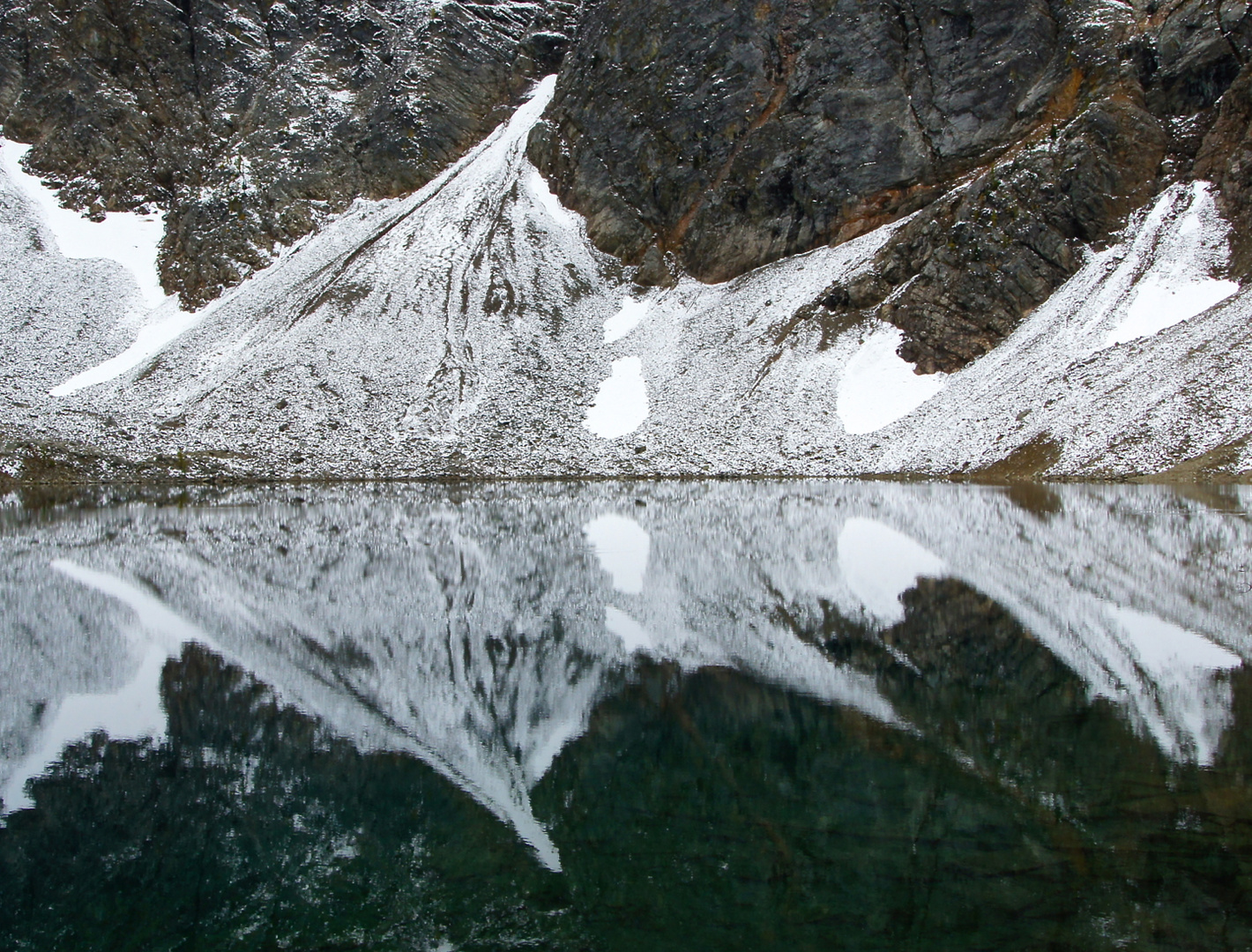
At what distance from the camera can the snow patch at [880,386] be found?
4722cm

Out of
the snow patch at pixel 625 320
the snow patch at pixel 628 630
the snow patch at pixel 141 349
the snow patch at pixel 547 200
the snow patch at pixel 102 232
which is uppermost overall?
the snow patch at pixel 628 630

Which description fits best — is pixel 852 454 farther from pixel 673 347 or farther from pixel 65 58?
pixel 65 58

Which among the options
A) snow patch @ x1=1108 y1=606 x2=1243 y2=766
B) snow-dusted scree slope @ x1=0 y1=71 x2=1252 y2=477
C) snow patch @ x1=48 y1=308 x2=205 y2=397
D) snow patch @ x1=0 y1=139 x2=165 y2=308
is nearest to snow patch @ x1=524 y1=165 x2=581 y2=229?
snow-dusted scree slope @ x1=0 y1=71 x2=1252 y2=477

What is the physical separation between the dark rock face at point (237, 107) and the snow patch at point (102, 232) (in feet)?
4.04

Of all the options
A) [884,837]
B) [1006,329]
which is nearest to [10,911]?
[884,837]

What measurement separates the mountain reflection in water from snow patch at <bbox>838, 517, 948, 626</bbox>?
0.12 metres

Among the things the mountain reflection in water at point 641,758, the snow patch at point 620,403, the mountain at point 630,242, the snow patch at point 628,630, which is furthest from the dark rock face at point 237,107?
the snow patch at point 628,630

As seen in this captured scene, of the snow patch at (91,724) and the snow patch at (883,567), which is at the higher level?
the snow patch at (883,567)

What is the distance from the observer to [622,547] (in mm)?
20547

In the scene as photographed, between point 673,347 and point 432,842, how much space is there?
182 feet

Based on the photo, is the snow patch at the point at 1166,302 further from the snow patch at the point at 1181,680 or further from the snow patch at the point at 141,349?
the snow patch at the point at 141,349

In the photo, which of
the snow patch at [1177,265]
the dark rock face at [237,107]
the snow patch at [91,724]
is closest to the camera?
the snow patch at [91,724]

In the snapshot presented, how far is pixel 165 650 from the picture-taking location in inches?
463

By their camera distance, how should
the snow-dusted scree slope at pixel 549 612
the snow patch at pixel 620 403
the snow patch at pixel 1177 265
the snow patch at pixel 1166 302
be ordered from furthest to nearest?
1. the snow patch at pixel 620 403
2. the snow patch at pixel 1177 265
3. the snow patch at pixel 1166 302
4. the snow-dusted scree slope at pixel 549 612
